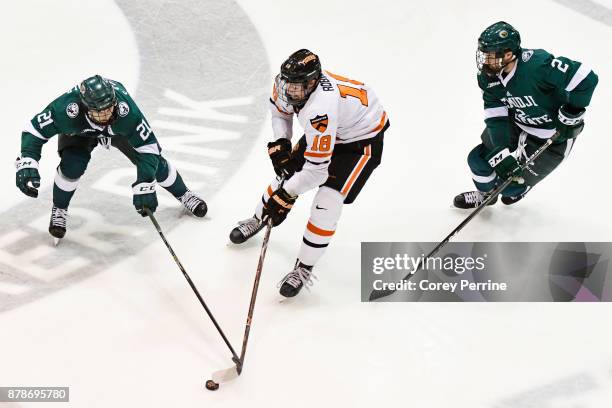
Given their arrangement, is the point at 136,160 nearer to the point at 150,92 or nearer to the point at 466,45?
the point at 150,92

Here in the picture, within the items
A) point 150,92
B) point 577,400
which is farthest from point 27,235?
point 577,400

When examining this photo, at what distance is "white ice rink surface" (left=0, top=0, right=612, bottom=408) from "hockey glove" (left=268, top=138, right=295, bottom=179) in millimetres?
607

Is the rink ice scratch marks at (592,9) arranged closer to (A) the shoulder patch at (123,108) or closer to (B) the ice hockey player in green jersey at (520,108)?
(B) the ice hockey player in green jersey at (520,108)

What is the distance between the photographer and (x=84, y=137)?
452 centimetres

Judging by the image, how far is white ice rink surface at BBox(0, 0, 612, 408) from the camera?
A: 378cm

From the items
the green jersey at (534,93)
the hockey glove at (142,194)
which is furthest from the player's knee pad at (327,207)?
the green jersey at (534,93)

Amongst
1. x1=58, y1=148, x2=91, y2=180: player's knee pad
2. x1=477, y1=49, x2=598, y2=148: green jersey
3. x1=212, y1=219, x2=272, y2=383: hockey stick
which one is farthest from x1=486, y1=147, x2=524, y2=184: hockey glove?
x1=58, y1=148, x2=91, y2=180: player's knee pad

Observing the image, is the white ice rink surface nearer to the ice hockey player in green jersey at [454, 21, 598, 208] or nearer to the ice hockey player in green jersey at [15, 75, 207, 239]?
the ice hockey player in green jersey at [454, 21, 598, 208]

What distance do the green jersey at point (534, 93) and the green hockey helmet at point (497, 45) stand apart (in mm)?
124

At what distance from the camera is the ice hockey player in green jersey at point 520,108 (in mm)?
4320

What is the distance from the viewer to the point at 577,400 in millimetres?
3729

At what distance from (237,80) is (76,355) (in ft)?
9.28

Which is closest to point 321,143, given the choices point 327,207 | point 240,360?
point 327,207

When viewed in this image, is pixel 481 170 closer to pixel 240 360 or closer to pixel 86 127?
pixel 240 360
